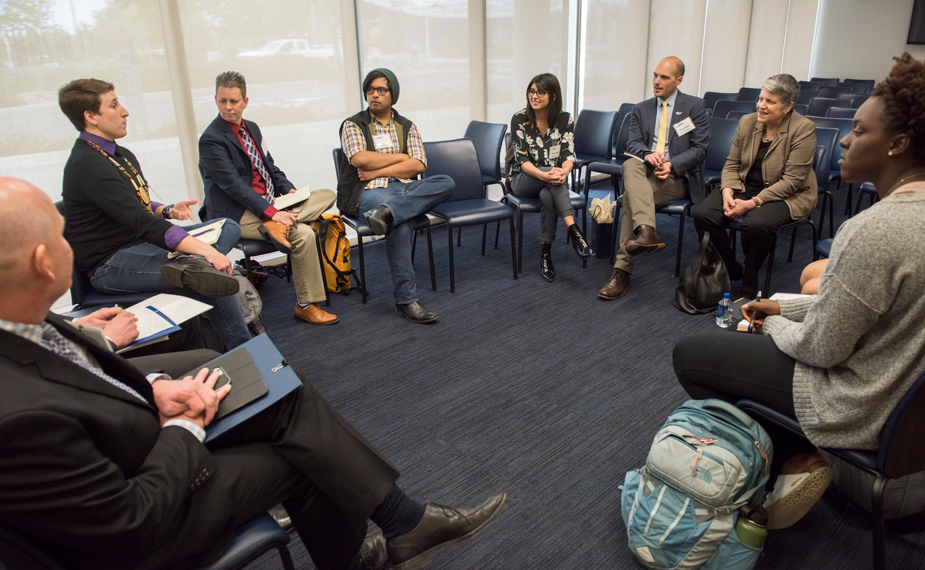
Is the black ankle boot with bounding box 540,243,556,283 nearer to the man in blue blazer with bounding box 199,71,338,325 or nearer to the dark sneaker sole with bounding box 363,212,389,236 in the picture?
the dark sneaker sole with bounding box 363,212,389,236

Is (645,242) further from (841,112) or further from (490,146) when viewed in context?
(841,112)

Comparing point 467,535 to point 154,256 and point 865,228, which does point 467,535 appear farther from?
point 154,256

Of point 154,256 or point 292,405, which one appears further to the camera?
point 154,256

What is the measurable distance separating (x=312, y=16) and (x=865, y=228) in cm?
389

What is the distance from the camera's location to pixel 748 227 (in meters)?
3.22

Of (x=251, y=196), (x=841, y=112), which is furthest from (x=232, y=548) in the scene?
(x=841, y=112)

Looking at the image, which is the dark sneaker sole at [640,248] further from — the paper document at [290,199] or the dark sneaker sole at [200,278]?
the dark sneaker sole at [200,278]

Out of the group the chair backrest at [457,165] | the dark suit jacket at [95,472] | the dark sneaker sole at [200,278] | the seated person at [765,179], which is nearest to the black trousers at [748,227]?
the seated person at [765,179]

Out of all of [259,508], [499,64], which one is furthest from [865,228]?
[499,64]

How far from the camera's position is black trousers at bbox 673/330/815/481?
1.51 metres

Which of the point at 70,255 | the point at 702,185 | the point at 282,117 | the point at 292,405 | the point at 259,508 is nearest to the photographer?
the point at 70,255

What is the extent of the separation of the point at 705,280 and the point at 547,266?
1027 mm

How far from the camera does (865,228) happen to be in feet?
4.05

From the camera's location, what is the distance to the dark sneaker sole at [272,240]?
3.04 meters
